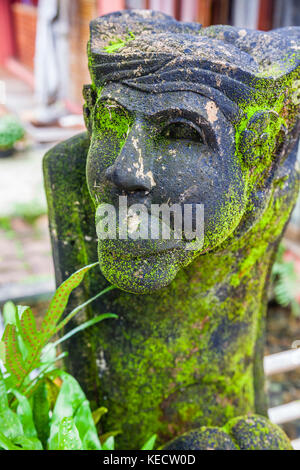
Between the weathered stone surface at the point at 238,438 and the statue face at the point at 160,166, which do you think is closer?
the statue face at the point at 160,166

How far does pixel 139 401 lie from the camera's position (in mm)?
1224

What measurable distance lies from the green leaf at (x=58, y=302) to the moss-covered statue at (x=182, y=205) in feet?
0.39

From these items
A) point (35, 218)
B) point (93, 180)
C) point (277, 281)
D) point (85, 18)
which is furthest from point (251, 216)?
point (85, 18)

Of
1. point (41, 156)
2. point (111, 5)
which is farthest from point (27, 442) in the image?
point (41, 156)

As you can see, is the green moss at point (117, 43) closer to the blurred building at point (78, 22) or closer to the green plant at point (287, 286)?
the green plant at point (287, 286)

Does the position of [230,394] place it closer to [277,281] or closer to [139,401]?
[139,401]

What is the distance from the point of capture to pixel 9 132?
5777mm

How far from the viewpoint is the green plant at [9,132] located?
579 centimetres

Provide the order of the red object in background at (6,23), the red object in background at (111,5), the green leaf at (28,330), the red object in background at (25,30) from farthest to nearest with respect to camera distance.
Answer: the red object in background at (6,23) < the red object in background at (25,30) < the red object in background at (111,5) < the green leaf at (28,330)

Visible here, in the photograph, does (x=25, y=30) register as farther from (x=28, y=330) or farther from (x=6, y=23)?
(x=28, y=330)

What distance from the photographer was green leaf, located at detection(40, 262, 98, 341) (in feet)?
3.49

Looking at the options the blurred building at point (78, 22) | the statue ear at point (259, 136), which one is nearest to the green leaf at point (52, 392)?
the statue ear at point (259, 136)

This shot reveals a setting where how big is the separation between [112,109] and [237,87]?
0.77ft

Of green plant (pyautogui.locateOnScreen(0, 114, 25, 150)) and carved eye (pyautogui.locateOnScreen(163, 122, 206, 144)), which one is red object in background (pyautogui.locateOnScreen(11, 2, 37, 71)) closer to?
green plant (pyautogui.locateOnScreen(0, 114, 25, 150))
